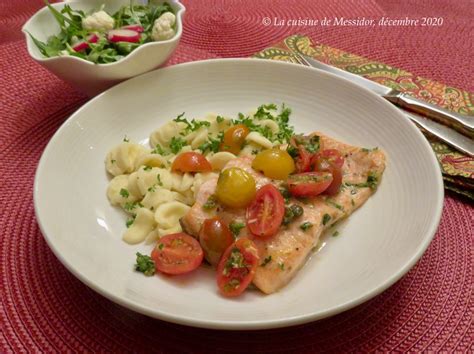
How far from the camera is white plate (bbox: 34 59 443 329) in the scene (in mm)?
1719

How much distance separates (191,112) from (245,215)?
1.09 meters

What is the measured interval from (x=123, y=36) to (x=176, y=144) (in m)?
0.77

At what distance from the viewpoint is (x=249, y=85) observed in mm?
3018

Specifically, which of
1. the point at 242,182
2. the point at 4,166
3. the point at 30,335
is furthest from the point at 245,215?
the point at 4,166

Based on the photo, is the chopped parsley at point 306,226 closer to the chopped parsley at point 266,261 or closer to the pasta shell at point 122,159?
the chopped parsley at point 266,261

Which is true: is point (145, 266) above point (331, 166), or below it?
below

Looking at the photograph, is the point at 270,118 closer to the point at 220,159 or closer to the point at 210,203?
the point at 220,159

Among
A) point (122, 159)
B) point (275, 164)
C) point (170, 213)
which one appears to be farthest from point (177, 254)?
point (122, 159)

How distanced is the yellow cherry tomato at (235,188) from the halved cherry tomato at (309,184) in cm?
20

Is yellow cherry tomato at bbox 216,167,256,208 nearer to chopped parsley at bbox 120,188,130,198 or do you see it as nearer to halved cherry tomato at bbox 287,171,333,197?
halved cherry tomato at bbox 287,171,333,197

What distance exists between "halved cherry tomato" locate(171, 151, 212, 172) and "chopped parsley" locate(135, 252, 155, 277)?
633mm

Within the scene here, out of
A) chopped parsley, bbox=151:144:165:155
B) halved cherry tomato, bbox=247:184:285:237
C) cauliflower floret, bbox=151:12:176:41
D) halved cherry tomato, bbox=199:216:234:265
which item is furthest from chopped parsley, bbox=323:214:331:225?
cauliflower floret, bbox=151:12:176:41

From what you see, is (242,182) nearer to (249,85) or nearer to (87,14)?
(249,85)

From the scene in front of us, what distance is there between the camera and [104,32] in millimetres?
2879
